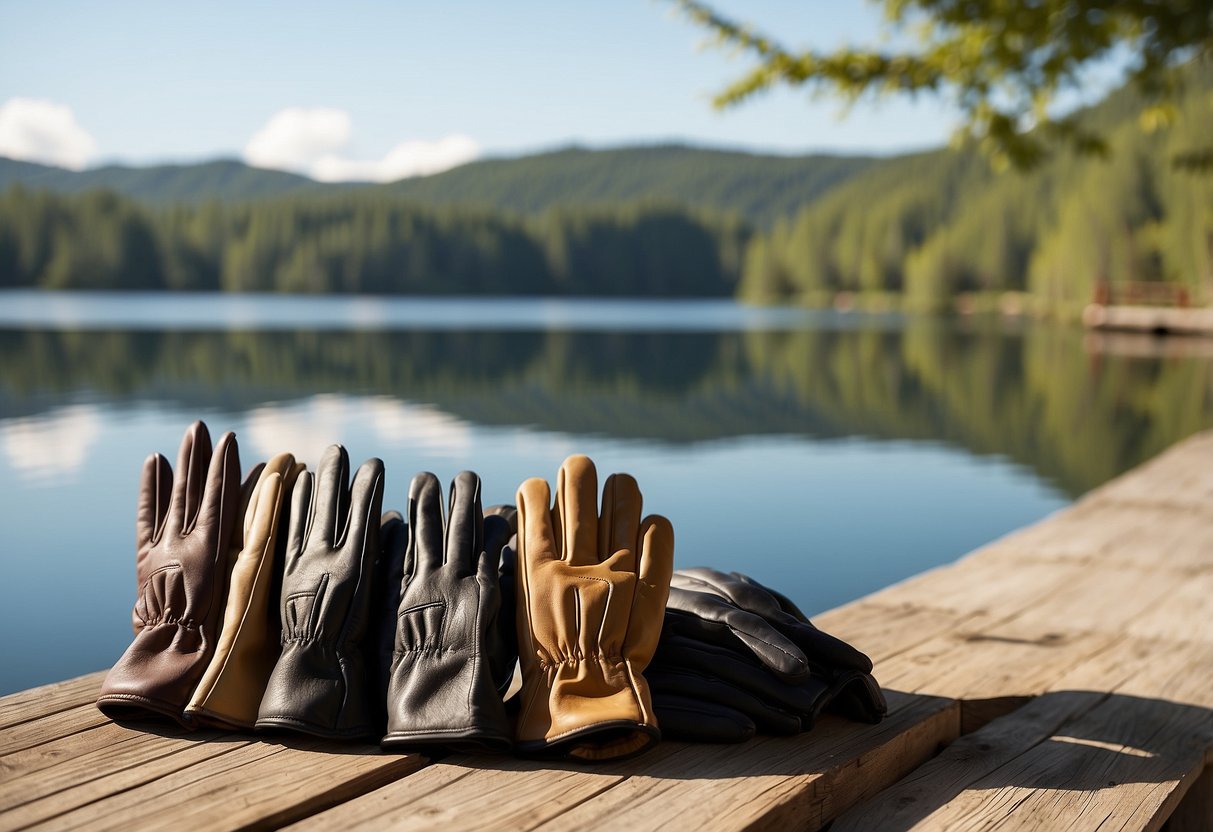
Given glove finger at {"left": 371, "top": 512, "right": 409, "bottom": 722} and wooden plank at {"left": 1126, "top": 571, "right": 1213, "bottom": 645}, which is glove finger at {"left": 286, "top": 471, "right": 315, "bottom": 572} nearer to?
glove finger at {"left": 371, "top": 512, "right": 409, "bottom": 722}

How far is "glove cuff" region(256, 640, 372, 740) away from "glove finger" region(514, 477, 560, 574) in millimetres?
493

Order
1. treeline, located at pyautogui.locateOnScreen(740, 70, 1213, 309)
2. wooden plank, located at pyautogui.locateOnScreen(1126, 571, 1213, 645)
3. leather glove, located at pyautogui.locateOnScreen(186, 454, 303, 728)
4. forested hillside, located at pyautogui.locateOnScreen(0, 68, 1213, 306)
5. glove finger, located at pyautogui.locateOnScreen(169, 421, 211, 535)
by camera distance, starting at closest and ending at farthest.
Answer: leather glove, located at pyautogui.locateOnScreen(186, 454, 303, 728) → glove finger, located at pyautogui.locateOnScreen(169, 421, 211, 535) → wooden plank, located at pyautogui.locateOnScreen(1126, 571, 1213, 645) → treeline, located at pyautogui.locateOnScreen(740, 70, 1213, 309) → forested hillside, located at pyautogui.locateOnScreen(0, 68, 1213, 306)

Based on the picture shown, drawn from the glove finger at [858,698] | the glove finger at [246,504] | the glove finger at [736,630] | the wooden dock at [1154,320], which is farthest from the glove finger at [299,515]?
the wooden dock at [1154,320]

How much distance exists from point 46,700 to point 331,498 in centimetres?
91

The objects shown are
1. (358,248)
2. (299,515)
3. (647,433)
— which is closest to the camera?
(299,515)

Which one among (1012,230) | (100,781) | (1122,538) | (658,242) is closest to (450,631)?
(100,781)

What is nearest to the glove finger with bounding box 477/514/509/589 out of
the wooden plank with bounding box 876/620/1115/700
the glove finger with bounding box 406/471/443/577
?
the glove finger with bounding box 406/471/443/577

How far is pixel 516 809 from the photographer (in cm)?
233

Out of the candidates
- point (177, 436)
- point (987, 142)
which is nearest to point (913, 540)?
point (987, 142)

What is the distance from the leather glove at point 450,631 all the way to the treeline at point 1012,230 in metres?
45.5

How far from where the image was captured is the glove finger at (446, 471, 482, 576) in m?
2.81

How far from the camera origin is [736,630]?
2.87m

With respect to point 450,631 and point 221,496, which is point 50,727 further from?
point 450,631

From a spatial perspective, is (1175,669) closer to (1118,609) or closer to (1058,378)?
(1118,609)
